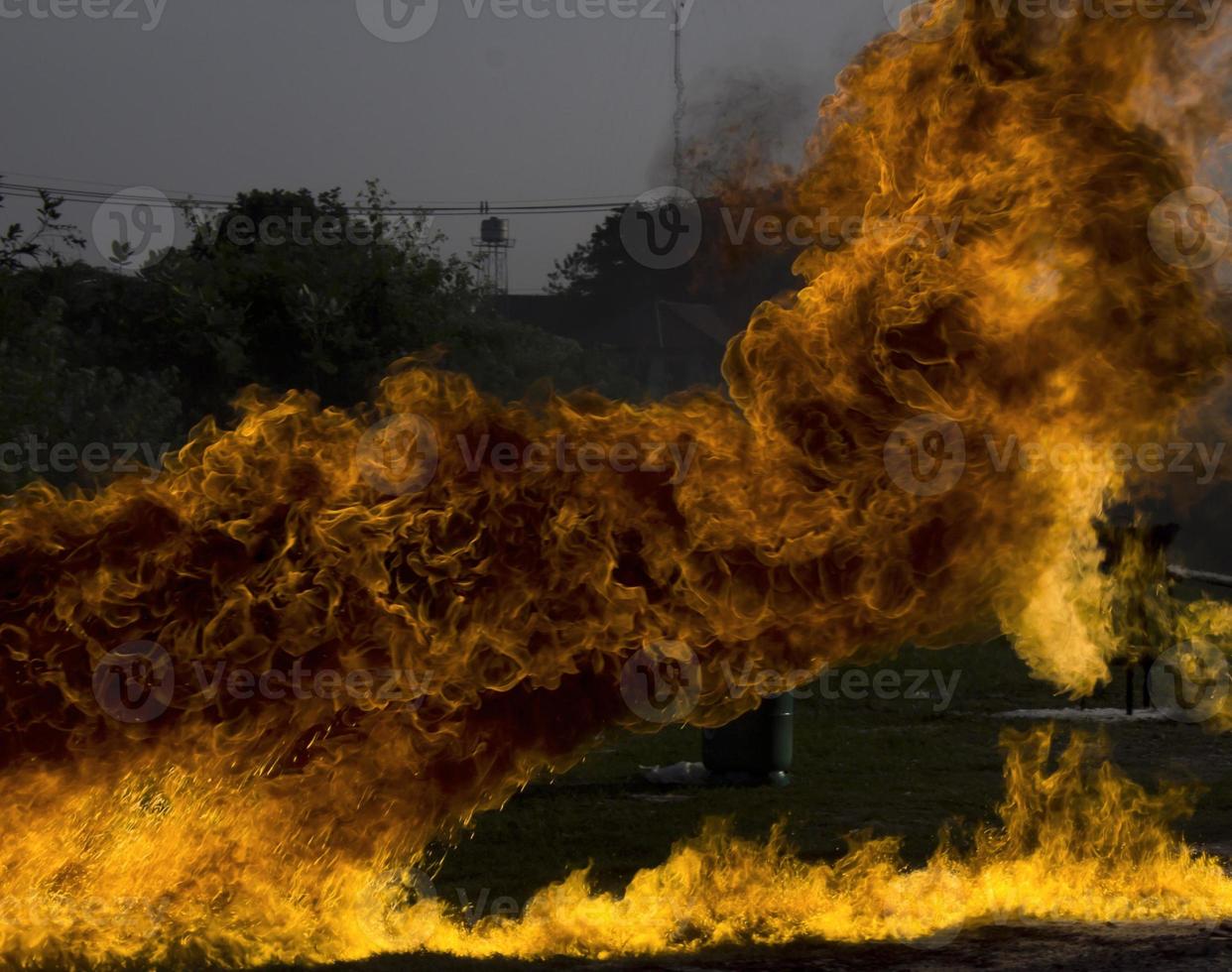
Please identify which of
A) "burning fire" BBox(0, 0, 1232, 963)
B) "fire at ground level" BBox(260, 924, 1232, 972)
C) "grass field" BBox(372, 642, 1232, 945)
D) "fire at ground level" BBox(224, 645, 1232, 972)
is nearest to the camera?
"fire at ground level" BBox(260, 924, 1232, 972)

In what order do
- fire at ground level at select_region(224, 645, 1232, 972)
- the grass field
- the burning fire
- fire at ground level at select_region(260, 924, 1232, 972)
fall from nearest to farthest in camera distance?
fire at ground level at select_region(260, 924, 1232, 972)
fire at ground level at select_region(224, 645, 1232, 972)
the burning fire
the grass field

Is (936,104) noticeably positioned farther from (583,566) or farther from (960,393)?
(583,566)

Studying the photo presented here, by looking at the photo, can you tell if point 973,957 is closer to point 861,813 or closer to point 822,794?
point 861,813

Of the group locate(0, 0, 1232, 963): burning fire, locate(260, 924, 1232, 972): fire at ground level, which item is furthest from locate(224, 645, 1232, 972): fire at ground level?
locate(0, 0, 1232, 963): burning fire

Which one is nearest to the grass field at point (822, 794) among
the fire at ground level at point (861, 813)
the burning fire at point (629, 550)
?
the fire at ground level at point (861, 813)

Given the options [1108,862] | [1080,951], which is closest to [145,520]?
[1080,951]

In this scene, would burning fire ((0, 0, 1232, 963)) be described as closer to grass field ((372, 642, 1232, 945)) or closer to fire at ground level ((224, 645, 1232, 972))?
fire at ground level ((224, 645, 1232, 972))

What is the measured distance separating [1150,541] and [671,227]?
32.3 m

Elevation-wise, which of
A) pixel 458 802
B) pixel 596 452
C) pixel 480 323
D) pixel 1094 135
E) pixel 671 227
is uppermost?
pixel 671 227

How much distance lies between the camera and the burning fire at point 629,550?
804 centimetres

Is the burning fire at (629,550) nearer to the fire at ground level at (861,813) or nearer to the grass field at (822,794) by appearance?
the fire at ground level at (861,813)

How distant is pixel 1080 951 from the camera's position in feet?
24.7

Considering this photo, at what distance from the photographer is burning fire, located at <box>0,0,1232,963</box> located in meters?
8.04

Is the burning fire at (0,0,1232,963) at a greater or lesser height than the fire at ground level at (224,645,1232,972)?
greater
